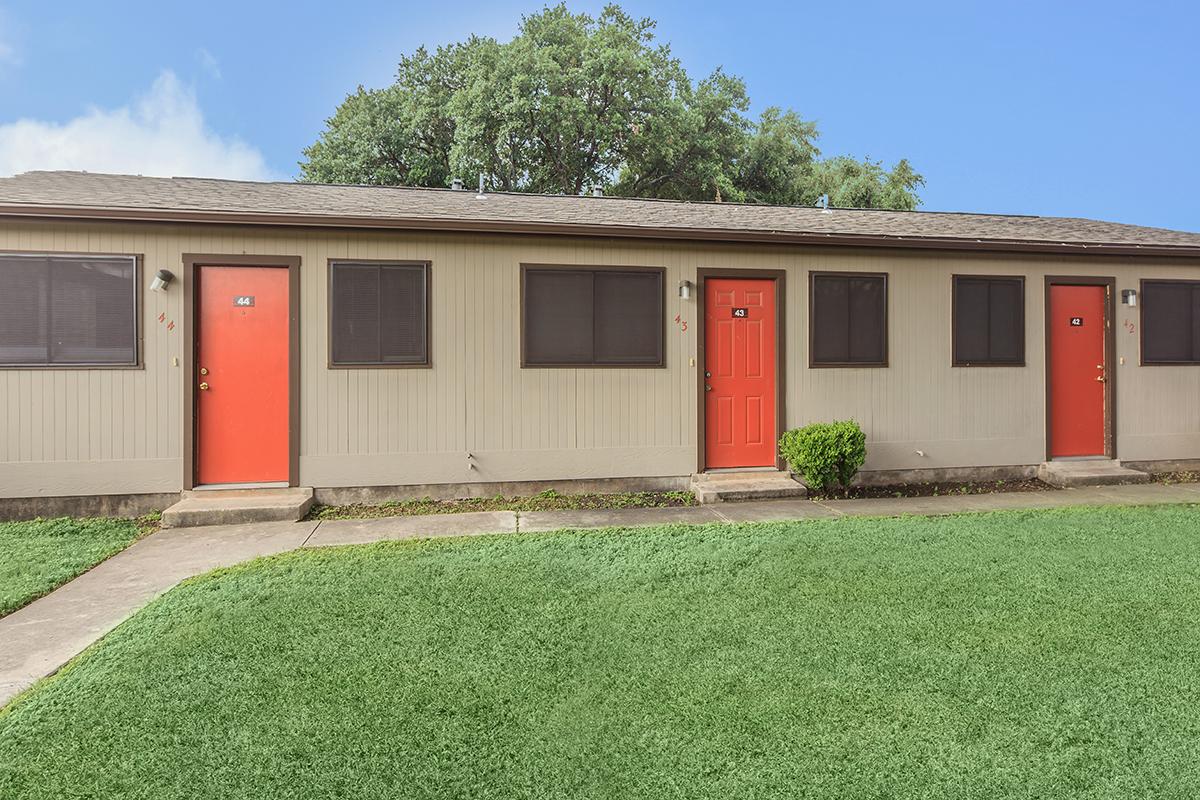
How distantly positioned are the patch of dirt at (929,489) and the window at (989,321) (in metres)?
1.32

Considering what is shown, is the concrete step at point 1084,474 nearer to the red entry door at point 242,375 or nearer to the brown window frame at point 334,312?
the brown window frame at point 334,312

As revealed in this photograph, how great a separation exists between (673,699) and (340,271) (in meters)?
4.88

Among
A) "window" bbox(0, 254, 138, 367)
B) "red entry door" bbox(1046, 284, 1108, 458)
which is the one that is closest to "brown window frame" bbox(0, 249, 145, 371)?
"window" bbox(0, 254, 138, 367)

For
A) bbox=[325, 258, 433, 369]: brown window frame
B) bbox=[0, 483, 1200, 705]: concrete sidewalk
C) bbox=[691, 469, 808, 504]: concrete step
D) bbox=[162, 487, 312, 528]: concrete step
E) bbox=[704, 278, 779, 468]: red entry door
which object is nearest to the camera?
bbox=[0, 483, 1200, 705]: concrete sidewalk

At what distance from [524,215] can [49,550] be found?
4.77 meters

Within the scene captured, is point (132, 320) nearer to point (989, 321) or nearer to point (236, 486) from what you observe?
point (236, 486)

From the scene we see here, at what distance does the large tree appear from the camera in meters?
18.4

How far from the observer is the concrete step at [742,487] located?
18.9 ft

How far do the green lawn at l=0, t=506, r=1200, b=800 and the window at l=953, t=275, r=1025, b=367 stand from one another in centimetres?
326

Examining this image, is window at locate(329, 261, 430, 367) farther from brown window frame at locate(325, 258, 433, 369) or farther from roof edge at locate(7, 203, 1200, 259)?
roof edge at locate(7, 203, 1200, 259)

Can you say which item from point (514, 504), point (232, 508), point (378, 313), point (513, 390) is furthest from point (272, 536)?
point (513, 390)

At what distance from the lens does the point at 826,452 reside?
19.0 feet

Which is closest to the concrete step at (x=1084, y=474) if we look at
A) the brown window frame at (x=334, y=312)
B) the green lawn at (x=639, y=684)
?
the green lawn at (x=639, y=684)

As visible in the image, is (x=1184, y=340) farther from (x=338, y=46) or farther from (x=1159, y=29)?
(x=1159, y=29)
